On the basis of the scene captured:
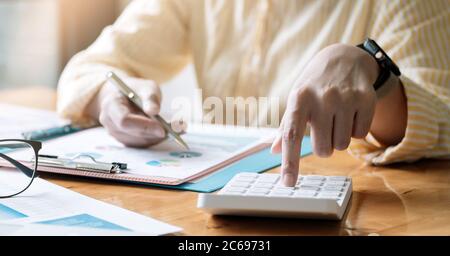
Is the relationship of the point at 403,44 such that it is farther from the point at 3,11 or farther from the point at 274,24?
the point at 3,11

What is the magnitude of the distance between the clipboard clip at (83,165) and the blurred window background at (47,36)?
166 centimetres

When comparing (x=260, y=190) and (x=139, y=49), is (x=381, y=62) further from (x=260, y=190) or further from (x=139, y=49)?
(x=139, y=49)

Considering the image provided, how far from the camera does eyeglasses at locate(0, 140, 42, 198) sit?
787 millimetres

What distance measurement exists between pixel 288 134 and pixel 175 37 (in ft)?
2.48

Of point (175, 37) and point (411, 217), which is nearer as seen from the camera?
point (411, 217)

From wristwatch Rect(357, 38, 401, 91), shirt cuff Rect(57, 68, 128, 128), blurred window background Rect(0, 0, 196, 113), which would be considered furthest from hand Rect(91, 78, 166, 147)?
blurred window background Rect(0, 0, 196, 113)

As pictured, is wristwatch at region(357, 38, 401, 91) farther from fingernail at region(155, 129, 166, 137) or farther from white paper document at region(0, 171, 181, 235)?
white paper document at region(0, 171, 181, 235)

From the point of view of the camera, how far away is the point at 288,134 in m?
0.77

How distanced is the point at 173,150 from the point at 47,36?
1.68m

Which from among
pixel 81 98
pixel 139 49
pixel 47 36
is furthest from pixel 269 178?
pixel 47 36

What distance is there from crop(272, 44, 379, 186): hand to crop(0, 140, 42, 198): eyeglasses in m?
0.29

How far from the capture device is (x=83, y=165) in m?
0.87

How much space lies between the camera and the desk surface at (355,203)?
66 cm
